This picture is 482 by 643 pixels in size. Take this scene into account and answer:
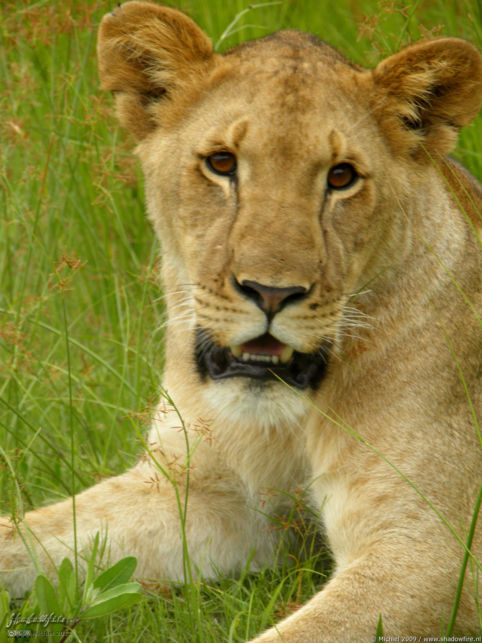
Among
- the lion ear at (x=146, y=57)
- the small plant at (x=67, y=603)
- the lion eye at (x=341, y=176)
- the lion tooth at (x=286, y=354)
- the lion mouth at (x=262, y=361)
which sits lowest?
the small plant at (x=67, y=603)

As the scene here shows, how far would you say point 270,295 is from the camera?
231cm

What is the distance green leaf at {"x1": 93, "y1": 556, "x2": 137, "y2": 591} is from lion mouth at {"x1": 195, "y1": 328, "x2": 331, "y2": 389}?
502 mm

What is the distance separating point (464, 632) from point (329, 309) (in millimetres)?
823

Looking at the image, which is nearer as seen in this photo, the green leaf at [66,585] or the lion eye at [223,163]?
the green leaf at [66,585]

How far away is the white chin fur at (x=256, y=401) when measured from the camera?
8.20 ft

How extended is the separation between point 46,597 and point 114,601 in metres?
0.15

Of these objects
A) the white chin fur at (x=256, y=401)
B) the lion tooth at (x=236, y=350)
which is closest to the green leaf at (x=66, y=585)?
the white chin fur at (x=256, y=401)

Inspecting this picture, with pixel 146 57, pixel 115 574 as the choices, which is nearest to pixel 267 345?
pixel 115 574

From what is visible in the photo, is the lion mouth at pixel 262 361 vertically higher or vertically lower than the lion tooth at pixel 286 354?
lower

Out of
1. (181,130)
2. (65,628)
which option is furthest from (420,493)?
(181,130)

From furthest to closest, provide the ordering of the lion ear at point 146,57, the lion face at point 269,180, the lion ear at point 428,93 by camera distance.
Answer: the lion ear at point 146,57 < the lion ear at point 428,93 < the lion face at point 269,180

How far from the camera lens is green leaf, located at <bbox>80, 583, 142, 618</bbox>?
2322 millimetres

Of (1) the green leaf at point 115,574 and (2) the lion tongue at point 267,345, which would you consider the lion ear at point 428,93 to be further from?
(1) the green leaf at point 115,574

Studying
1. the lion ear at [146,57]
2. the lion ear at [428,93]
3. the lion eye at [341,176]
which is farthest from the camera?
the lion ear at [146,57]
